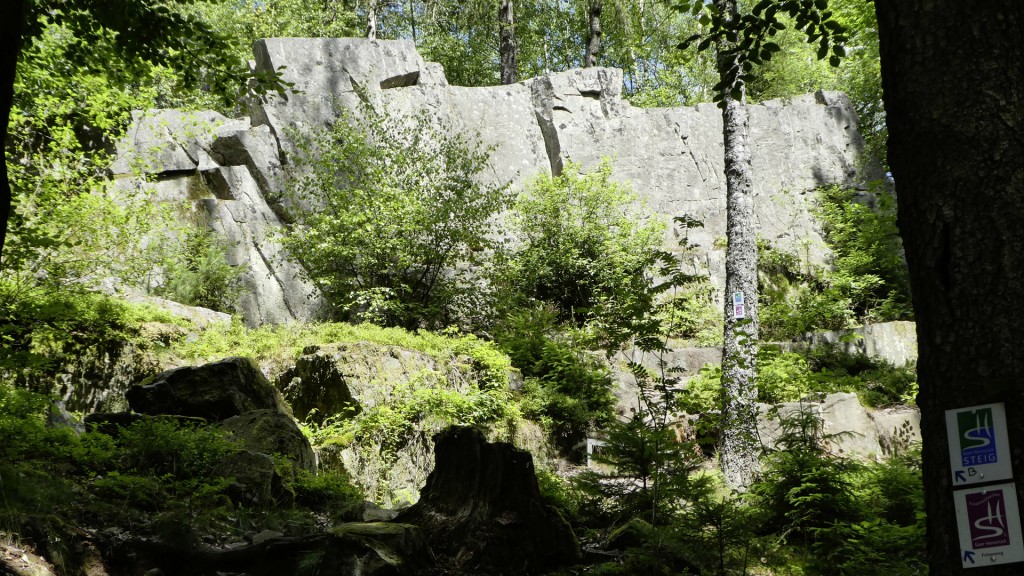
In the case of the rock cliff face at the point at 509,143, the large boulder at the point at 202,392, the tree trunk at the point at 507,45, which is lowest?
the large boulder at the point at 202,392

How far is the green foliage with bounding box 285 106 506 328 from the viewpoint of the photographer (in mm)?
12953

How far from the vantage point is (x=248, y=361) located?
7559 mm

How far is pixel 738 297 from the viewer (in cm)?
874

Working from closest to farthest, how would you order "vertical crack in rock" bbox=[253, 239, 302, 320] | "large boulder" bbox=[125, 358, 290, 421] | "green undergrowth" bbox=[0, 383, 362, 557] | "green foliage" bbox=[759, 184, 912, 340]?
"green undergrowth" bbox=[0, 383, 362, 557], "large boulder" bbox=[125, 358, 290, 421], "vertical crack in rock" bbox=[253, 239, 302, 320], "green foliage" bbox=[759, 184, 912, 340]

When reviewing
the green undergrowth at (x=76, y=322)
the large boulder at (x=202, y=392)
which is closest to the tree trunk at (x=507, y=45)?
the green undergrowth at (x=76, y=322)

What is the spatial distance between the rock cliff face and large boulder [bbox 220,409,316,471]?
8.13 metres

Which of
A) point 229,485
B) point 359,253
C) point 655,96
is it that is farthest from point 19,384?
point 655,96

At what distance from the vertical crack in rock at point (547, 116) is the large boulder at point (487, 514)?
13868 mm

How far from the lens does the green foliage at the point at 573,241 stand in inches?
601

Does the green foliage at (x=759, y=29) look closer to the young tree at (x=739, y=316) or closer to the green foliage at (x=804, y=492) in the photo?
the young tree at (x=739, y=316)

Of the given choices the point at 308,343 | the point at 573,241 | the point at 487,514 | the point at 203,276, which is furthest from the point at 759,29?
the point at 203,276

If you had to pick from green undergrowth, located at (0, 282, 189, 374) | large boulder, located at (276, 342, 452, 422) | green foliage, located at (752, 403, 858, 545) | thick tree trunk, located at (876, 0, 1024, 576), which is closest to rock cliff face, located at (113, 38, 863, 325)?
green undergrowth, located at (0, 282, 189, 374)

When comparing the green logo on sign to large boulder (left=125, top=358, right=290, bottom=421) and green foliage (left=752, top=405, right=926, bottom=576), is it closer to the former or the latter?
green foliage (left=752, top=405, right=926, bottom=576)

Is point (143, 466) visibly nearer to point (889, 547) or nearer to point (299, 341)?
point (299, 341)
